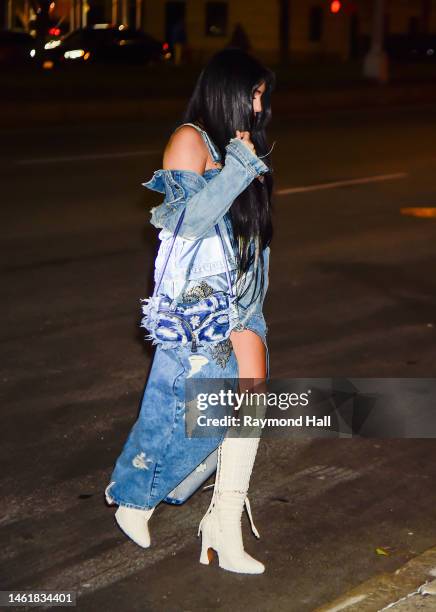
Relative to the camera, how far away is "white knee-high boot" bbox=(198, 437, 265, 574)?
3824 mm

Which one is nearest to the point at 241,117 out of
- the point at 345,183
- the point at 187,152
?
the point at 187,152

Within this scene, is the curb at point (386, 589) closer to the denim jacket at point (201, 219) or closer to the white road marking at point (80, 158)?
the denim jacket at point (201, 219)

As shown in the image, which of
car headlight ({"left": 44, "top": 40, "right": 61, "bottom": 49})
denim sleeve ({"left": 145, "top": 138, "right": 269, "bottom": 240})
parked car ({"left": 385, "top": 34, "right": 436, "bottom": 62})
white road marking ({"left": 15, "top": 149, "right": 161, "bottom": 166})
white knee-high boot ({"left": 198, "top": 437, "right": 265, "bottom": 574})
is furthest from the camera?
parked car ({"left": 385, "top": 34, "right": 436, "bottom": 62})

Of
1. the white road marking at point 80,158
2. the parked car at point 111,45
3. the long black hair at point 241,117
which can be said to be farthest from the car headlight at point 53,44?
the long black hair at point 241,117

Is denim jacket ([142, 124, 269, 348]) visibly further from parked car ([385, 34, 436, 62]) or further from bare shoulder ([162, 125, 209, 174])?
parked car ([385, 34, 436, 62])

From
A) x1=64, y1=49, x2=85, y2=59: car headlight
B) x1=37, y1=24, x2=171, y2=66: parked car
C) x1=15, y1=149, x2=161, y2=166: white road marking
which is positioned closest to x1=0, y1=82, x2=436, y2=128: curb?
x1=15, y1=149, x2=161, y2=166: white road marking

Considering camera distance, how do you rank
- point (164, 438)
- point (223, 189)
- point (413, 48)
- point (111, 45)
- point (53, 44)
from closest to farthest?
1. point (223, 189)
2. point (164, 438)
3. point (53, 44)
4. point (111, 45)
5. point (413, 48)

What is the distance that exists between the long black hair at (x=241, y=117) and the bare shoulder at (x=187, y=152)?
68 millimetres

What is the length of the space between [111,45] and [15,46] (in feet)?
17.6

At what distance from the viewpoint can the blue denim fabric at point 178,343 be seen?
3549 millimetres

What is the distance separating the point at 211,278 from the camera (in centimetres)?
367

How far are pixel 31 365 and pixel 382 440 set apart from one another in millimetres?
2134

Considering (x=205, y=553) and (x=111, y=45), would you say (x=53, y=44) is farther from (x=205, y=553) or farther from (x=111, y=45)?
(x=205, y=553)

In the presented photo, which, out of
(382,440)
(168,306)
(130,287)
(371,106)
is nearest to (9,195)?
(130,287)
